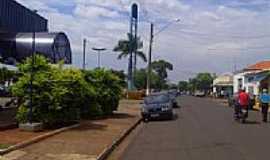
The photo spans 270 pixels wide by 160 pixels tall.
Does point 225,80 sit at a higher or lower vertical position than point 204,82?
lower

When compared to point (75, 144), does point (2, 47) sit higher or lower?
higher

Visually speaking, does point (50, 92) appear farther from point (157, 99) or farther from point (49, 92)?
point (157, 99)

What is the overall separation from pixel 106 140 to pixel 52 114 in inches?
150

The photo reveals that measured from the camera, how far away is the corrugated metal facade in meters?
32.1

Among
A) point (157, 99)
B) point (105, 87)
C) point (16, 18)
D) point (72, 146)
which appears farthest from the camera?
point (16, 18)

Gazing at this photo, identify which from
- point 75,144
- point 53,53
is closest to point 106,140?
point 75,144

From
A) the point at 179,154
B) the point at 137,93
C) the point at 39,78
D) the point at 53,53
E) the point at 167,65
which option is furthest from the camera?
the point at 167,65

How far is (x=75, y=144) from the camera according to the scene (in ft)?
53.1

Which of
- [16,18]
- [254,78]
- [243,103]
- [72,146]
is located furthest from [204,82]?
[72,146]

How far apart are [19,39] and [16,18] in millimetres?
2163

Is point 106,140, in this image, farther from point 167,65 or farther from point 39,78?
point 167,65

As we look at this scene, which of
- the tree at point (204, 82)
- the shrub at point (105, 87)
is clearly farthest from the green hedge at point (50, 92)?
the tree at point (204, 82)

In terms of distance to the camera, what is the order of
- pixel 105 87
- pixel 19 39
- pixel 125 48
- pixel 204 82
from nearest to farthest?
pixel 105 87 < pixel 19 39 < pixel 125 48 < pixel 204 82

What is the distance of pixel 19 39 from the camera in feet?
109
